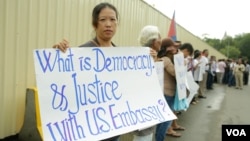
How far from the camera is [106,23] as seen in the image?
7.67 ft

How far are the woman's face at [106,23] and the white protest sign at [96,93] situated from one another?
16 cm

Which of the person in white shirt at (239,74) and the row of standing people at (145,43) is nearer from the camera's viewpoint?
the row of standing people at (145,43)

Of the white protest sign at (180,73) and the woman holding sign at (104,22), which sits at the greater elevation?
the woman holding sign at (104,22)

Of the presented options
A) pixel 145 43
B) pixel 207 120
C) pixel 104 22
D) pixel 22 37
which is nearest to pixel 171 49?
pixel 145 43

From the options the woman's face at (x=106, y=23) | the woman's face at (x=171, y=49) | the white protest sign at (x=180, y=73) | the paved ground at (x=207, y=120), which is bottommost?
the paved ground at (x=207, y=120)

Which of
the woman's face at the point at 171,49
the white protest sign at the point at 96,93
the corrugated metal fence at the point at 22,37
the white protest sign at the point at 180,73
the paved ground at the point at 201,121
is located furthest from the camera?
the white protest sign at the point at 180,73

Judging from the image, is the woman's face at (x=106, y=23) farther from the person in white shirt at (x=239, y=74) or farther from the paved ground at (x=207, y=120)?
the person in white shirt at (x=239, y=74)

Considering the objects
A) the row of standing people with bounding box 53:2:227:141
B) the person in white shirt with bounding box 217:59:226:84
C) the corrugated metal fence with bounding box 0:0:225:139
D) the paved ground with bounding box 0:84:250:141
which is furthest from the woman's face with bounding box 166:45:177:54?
the person in white shirt with bounding box 217:59:226:84

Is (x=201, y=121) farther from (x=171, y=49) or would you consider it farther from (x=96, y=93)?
(x=96, y=93)

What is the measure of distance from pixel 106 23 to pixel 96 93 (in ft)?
1.71

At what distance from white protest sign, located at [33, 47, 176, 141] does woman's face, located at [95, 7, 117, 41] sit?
156 millimetres

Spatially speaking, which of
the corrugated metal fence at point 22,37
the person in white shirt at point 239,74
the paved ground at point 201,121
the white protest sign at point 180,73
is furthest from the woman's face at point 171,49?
the person in white shirt at point 239,74

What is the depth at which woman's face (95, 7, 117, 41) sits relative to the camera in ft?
7.67

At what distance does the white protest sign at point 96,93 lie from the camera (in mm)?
2111
